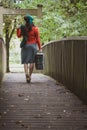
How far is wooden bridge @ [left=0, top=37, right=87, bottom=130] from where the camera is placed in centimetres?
587

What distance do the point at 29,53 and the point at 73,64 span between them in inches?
99.5

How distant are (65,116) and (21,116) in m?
0.63

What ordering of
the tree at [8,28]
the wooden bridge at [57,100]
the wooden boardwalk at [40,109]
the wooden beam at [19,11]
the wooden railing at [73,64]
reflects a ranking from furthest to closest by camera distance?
the tree at [8,28] < the wooden beam at [19,11] < the wooden railing at [73,64] < the wooden bridge at [57,100] < the wooden boardwalk at [40,109]

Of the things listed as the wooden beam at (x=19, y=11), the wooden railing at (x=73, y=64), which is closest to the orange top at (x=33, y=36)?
the wooden railing at (x=73, y=64)

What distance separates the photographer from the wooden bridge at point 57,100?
587 centimetres

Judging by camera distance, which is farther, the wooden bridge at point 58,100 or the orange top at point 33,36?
the orange top at point 33,36

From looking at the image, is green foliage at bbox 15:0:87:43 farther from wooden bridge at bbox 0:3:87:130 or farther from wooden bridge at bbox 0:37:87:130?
wooden bridge at bbox 0:37:87:130

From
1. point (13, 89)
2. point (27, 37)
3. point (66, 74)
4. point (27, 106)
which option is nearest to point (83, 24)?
point (27, 37)

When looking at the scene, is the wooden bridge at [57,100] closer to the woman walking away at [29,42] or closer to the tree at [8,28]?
the woman walking away at [29,42]

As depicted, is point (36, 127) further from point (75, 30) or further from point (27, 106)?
point (75, 30)

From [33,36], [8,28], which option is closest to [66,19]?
[33,36]

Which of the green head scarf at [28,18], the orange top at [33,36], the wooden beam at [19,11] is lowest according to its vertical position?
the orange top at [33,36]

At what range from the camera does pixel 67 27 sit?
12.8 m

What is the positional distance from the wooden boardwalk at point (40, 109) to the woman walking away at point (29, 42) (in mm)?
1704
